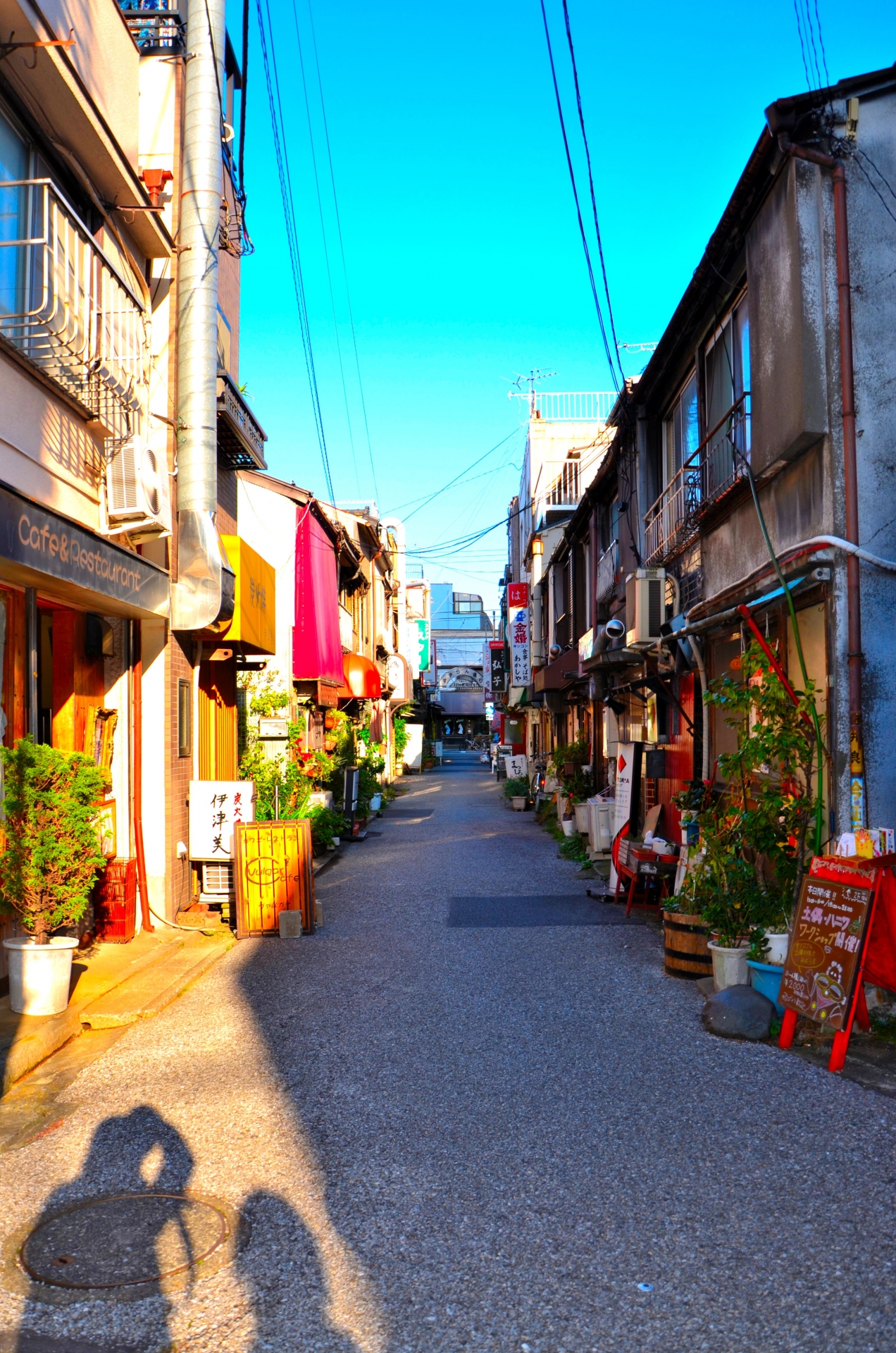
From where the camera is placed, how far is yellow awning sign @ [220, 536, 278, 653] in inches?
447

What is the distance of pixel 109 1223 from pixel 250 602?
27.9 ft

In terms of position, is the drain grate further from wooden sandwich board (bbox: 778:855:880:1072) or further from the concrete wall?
the concrete wall

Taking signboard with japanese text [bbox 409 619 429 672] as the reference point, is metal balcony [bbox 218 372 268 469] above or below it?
below

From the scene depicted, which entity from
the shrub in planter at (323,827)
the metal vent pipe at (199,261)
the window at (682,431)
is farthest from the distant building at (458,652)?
the metal vent pipe at (199,261)

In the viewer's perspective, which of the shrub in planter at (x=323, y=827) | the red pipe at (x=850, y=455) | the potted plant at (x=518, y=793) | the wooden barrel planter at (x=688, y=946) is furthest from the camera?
the potted plant at (x=518, y=793)

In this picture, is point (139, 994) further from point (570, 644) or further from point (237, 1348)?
point (570, 644)

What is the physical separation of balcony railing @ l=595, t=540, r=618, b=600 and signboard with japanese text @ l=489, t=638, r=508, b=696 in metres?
29.2

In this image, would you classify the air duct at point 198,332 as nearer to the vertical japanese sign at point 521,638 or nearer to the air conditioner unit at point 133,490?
the air conditioner unit at point 133,490

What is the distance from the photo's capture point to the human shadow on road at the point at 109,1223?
3.58 meters

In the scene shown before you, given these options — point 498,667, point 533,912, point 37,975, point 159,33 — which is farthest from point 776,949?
point 498,667

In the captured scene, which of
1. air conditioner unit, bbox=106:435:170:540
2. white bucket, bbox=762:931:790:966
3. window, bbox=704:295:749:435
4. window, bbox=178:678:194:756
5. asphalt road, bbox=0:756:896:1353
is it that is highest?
window, bbox=704:295:749:435

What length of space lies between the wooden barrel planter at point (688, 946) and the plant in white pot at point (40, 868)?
4.55 m

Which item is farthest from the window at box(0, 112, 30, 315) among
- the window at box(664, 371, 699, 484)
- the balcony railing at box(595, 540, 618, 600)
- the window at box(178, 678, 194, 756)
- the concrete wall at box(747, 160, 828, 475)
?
the balcony railing at box(595, 540, 618, 600)

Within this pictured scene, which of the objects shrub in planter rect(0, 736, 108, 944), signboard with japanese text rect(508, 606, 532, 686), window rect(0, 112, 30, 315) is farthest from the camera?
signboard with japanese text rect(508, 606, 532, 686)
